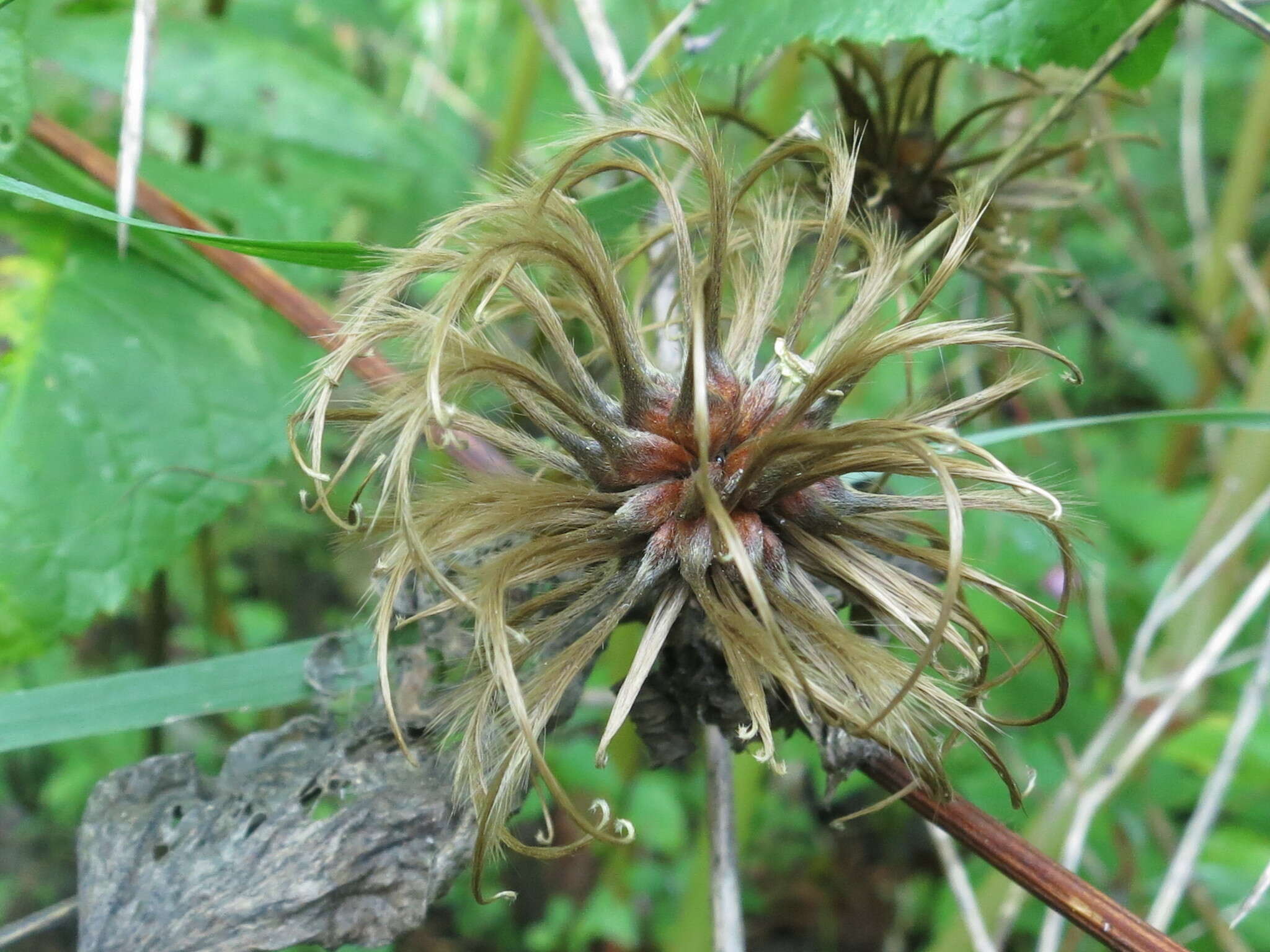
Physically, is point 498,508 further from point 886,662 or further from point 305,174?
point 305,174

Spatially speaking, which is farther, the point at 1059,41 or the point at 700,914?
the point at 700,914

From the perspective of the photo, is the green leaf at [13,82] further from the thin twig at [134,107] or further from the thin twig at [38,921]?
the thin twig at [38,921]

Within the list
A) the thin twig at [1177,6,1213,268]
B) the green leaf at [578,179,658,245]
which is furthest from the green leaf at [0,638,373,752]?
the thin twig at [1177,6,1213,268]

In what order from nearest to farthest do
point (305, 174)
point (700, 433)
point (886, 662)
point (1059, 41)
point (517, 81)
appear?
1. point (700, 433)
2. point (886, 662)
3. point (1059, 41)
4. point (517, 81)
5. point (305, 174)

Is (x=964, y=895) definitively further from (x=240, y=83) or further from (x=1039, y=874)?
(x=240, y=83)

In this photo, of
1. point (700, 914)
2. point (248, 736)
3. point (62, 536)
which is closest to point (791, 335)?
point (248, 736)

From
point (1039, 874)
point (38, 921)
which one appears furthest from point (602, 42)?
point (38, 921)

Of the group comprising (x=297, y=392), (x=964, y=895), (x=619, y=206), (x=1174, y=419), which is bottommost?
(x=964, y=895)
